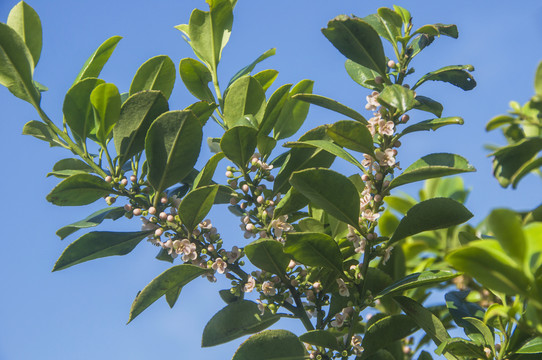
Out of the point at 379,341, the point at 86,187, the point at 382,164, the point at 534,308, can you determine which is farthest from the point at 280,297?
the point at 534,308

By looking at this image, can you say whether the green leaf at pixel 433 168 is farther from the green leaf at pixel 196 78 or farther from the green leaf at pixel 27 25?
the green leaf at pixel 27 25

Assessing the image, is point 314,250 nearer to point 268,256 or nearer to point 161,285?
point 268,256

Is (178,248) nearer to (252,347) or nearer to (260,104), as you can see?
(252,347)

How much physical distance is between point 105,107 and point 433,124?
3.71 feet

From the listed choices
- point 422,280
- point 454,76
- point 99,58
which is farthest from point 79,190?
point 454,76

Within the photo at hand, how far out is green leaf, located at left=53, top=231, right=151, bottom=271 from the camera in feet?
6.70

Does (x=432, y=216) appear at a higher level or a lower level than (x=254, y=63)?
lower

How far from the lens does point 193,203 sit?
190 centimetres

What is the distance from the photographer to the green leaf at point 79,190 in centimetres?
196

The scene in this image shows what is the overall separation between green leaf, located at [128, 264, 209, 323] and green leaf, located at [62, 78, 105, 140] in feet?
2.16

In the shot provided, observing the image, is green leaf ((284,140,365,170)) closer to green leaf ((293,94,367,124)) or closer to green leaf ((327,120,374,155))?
green leaf ((327,120,374,155))

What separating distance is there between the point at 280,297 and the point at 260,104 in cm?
69

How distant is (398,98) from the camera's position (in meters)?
1.71

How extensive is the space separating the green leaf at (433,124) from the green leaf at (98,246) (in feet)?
3.36
